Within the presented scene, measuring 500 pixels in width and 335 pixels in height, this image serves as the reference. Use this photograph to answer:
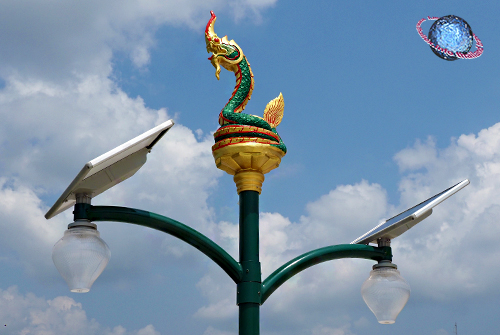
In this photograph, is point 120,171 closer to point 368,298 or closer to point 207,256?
point 207,256

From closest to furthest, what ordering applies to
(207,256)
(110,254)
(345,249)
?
(110,254), (207,256), (345,249)

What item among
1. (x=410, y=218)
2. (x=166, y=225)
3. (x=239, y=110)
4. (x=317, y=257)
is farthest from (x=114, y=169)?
(x=410, y=218)

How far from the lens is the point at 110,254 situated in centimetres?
509

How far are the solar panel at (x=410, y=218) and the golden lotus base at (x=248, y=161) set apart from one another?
1.23 meters

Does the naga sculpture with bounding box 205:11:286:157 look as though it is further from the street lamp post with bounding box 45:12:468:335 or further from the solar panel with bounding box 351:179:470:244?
the solar panel with bounding box 351:179:470:244

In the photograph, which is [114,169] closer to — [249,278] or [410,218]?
[249,278]

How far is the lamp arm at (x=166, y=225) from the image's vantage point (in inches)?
209

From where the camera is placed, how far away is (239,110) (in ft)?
22.5

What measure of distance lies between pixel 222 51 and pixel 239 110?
2.22 feet

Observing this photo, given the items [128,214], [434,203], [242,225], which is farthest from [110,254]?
[434,203]

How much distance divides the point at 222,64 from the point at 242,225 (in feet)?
6.10

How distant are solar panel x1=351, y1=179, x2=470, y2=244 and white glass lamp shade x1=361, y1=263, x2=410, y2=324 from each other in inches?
14.9

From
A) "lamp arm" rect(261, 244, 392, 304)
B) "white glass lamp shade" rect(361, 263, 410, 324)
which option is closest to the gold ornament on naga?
"lamp arm" rect(261, 244, 392, 304)

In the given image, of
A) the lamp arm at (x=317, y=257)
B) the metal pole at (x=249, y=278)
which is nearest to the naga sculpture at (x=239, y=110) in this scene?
the metal pole at (x=249, y=278)
